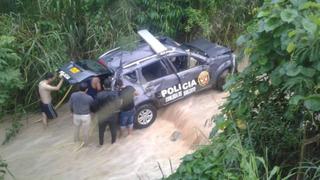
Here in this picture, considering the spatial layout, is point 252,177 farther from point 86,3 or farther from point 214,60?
point 86,3

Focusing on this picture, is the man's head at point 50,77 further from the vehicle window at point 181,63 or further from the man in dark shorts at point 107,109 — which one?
the vehicle window at point 181,63

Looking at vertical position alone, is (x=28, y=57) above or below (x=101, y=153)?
above

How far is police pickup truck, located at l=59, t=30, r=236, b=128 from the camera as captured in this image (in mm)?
9266

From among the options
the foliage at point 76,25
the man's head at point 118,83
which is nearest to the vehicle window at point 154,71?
the man's head at point 118,83

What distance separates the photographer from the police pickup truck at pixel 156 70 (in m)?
9.27

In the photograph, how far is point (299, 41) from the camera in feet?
10.3

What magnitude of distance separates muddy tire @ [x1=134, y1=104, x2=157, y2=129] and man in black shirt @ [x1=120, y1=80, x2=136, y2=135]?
0.12 m

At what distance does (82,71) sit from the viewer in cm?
920

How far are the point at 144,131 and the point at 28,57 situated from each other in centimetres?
317

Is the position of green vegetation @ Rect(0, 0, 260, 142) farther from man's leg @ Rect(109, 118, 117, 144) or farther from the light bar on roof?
man's leg @ Rect(109, 118, 117, 144)

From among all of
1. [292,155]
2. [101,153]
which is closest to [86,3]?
[101,153]

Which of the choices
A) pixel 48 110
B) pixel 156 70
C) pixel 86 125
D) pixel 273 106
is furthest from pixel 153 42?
pixel 273 106

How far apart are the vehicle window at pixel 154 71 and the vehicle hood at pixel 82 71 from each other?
0.72 m

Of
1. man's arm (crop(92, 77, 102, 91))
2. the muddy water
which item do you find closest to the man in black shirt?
the muddy water
